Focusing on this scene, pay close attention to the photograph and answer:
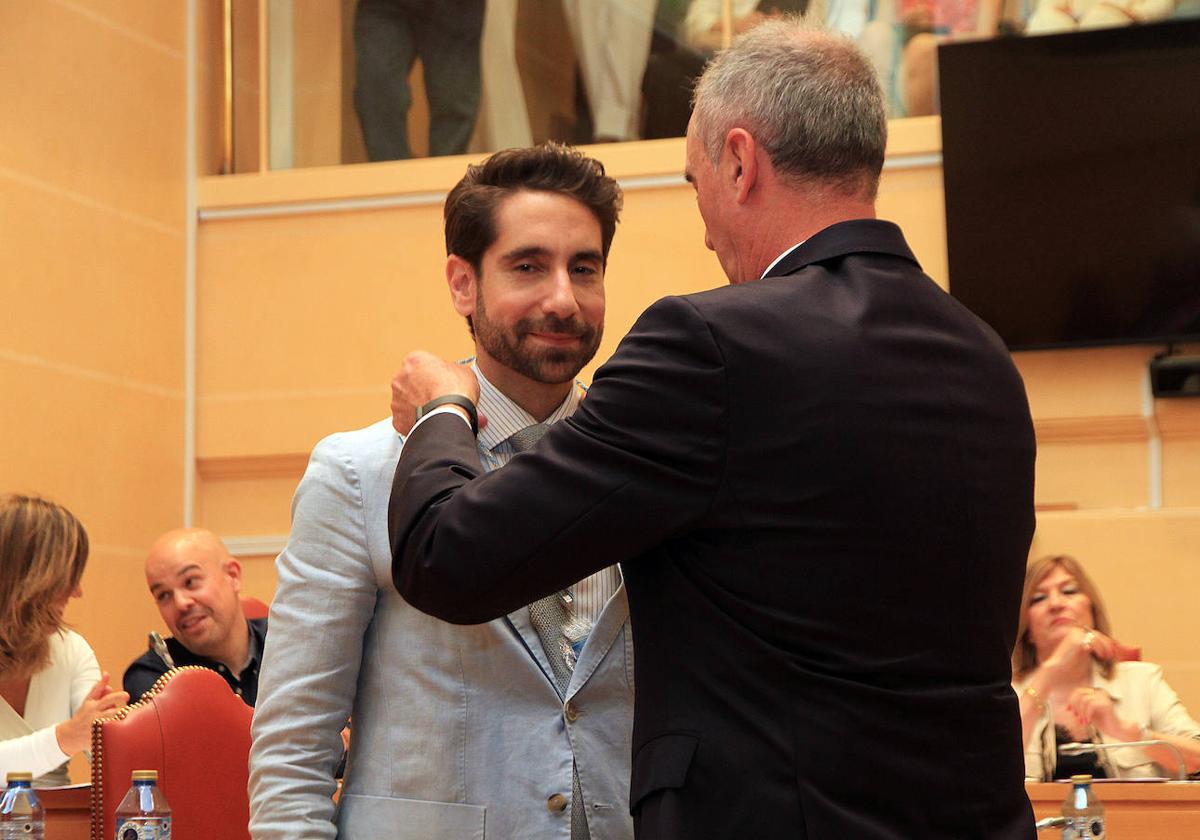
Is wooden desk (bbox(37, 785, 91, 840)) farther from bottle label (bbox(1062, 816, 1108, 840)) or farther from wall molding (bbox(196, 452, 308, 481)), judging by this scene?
wall molding (bbox(196, 452, 308, 481))

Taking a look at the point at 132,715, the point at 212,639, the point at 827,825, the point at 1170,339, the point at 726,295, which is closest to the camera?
the point at 827,825

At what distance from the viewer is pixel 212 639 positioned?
4922mm

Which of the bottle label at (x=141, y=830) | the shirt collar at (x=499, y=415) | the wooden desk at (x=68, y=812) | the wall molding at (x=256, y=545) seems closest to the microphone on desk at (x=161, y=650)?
the wooden desk at (x=68, y=812)

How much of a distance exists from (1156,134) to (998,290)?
820 millimetres

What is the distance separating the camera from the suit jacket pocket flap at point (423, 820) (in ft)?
6.04

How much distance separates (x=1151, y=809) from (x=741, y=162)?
2234 mm

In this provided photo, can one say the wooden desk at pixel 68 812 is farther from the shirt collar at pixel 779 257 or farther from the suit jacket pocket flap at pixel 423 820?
the shirt collar at pixel 779 257

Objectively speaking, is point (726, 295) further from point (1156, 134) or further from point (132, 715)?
point (1156, 134)

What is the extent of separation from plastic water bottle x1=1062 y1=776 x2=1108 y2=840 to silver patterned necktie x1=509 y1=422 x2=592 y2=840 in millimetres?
1420

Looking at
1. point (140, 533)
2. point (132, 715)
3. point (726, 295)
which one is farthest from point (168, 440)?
point (726, 295)

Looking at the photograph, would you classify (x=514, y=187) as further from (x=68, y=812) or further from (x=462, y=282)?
(x=68, y=812)

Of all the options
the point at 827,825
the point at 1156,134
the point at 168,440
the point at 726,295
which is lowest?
the point at 827,825

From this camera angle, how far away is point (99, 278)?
6.74 metres

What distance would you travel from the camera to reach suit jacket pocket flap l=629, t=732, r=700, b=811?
4.86 feet
